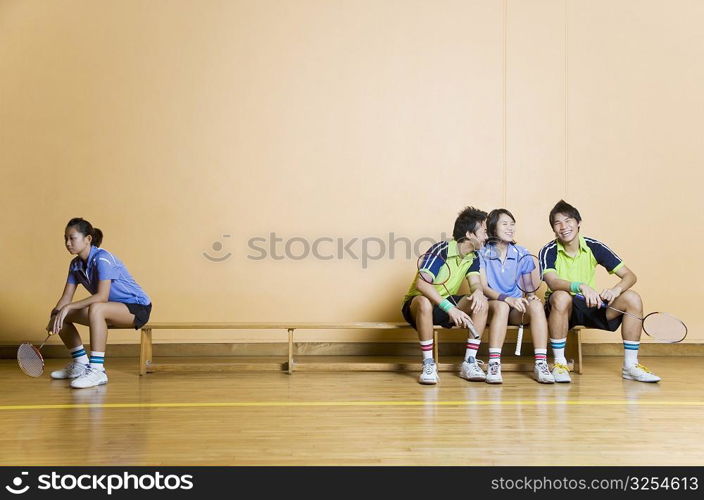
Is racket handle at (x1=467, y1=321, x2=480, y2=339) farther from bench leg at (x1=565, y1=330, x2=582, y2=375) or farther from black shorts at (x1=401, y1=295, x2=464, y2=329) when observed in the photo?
bench leg at (x1=565, y1=330, x2=582, y2=375)

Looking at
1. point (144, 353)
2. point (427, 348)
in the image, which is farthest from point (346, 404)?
point (144, 353)

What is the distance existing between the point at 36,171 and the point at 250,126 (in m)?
1.87

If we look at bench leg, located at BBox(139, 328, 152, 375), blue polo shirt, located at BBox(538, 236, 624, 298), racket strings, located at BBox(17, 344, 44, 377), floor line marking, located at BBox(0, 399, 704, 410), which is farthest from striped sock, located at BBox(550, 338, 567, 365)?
racket strings, located at BBox(17, 344, 44, 377)

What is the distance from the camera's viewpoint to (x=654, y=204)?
6.36 metres

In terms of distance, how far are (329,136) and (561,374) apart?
2.92m

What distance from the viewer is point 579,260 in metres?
5.04

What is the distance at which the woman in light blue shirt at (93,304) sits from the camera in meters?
4.71

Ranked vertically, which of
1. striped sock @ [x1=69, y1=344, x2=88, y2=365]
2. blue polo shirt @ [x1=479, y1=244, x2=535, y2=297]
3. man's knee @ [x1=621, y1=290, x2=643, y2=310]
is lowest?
striped sock @ [x1=69, y1=344, x2=88, y2=365]

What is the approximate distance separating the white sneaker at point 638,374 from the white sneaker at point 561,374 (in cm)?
43

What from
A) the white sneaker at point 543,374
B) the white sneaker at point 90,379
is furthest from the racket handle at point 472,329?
the white sneaker at point 90,379

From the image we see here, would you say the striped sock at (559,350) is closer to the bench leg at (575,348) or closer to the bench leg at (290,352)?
the bench leg at (575,348)

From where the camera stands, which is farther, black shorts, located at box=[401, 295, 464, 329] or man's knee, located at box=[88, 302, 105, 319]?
black shorts, located at box=[401, 295, 464, 329]

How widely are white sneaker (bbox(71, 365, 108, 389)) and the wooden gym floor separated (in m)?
0.08

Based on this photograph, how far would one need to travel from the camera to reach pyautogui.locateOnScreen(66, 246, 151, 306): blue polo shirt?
4809 mm
